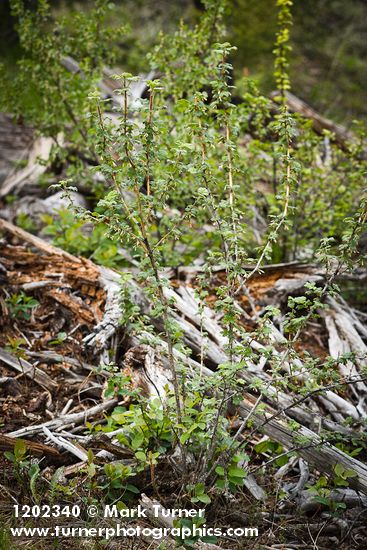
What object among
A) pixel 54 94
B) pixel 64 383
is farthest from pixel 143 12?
pixel 64 383

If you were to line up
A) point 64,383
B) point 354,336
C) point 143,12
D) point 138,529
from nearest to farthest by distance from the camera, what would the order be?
1. point 138,529
2. point 64,383
3. point 354,336
4. point 143,12

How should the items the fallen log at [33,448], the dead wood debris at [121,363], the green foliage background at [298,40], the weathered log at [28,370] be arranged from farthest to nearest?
1. the green foliage background at [298,40]
2. the weathered log at [28,370]
3. the dead wood debris at [121,363]
4. the fallen log at [33,448]

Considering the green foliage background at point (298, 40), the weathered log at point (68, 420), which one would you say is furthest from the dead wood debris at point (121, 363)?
the green foliage background at point (298, 40)

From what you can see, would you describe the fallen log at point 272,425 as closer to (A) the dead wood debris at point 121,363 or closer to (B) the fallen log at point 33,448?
(A) the dead wood debris at point 121,363

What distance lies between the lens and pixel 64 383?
3682 mm

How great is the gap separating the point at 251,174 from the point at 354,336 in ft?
5.59

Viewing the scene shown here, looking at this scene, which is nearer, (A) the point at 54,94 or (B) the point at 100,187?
(B) the point at 100,187

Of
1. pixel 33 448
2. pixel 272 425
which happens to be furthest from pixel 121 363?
pixel 272 425

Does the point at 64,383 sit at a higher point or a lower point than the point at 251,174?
lower

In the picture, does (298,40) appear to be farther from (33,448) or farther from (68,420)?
(33,448)

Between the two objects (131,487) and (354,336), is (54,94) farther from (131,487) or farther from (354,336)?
(131,487)

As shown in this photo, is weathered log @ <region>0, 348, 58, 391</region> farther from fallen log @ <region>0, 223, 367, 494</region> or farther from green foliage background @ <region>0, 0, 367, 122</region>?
green foliage background @ <region>0, 0, 367, 122</region>

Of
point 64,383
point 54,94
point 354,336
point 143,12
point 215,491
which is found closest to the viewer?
point 215,491

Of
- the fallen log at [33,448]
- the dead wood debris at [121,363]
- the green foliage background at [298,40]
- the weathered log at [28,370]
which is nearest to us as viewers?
the fallen log at [33,448]
